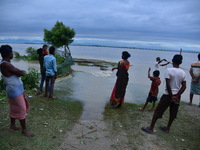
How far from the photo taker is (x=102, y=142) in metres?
3.54

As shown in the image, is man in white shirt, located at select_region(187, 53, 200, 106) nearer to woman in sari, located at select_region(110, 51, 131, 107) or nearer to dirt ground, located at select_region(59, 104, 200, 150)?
dirt ground, located at select_region(59, 104, 200, 150)

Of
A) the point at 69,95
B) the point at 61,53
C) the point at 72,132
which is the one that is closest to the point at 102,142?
the point at 72,132

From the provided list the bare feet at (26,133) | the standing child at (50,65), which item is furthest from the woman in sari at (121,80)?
the bare feet at (26,133)

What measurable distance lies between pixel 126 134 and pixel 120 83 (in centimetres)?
190

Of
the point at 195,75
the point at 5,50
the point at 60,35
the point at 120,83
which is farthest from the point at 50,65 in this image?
the point at 60,35

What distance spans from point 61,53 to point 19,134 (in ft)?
55.4

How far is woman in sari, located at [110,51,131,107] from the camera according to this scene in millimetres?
5340

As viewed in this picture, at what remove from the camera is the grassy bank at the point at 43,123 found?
3.19 metres

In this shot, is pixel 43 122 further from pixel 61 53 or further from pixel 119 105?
pixel 61 53

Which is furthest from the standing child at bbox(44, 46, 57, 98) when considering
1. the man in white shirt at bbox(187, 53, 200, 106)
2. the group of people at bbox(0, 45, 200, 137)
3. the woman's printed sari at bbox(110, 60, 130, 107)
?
the man in white shirt at bbox(187, 53, 200, 106)

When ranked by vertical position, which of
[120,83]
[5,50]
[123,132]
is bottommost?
[123,132]

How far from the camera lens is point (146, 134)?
159 inches

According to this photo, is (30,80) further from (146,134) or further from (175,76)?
(175,76)

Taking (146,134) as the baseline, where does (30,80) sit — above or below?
above
